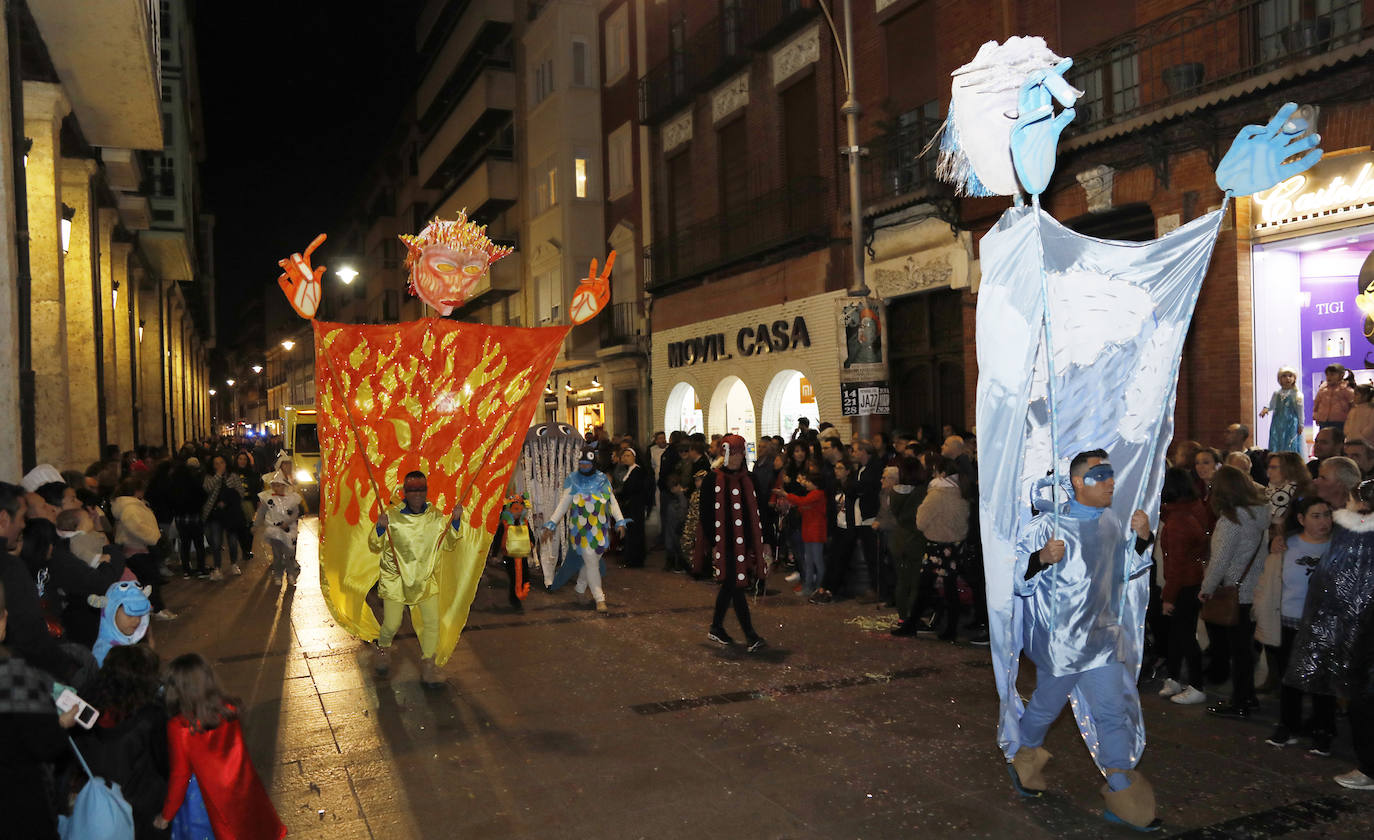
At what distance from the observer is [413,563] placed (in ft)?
26.9

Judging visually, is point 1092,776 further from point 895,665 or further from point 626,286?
point 626,286

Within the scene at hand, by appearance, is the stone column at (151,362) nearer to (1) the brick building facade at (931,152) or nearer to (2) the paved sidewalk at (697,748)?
(1) the brick building facade at (931,152)

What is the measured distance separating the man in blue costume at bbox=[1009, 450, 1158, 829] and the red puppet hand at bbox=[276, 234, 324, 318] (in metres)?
6.39

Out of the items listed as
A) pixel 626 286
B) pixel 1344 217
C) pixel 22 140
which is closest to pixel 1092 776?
pixel 1344 217

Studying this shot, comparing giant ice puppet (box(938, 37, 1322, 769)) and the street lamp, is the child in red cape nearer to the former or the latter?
giant ice puppet (box(938, 37, 1322, 769))

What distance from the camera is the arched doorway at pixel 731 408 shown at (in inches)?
928

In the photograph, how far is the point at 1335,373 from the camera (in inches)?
418

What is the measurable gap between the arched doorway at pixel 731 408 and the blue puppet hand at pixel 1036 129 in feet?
59.1

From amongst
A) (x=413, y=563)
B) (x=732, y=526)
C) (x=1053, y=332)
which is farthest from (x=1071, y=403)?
(x=413, y=563)

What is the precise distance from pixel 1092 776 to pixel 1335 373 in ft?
22.1

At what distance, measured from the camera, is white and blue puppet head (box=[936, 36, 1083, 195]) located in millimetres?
5332

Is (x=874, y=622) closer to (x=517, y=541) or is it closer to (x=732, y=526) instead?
(x=732, y=526)

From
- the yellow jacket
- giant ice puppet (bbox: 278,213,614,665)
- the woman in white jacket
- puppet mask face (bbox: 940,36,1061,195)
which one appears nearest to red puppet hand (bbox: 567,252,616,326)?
giant ice puppet (bbox: 278,213,614,665)

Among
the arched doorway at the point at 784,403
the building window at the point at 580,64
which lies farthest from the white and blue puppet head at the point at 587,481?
the building window at the point at 580,64
